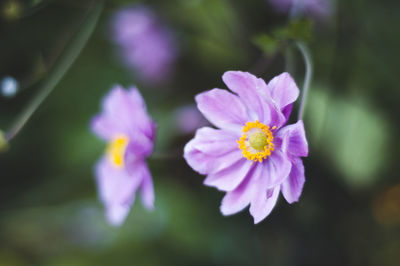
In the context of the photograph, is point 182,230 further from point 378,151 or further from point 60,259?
point 378,151

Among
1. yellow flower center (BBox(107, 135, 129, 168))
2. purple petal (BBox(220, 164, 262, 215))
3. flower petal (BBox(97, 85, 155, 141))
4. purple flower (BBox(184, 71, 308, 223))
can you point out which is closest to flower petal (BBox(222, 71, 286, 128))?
purple flower (BBox(184, 71, 308, 223))

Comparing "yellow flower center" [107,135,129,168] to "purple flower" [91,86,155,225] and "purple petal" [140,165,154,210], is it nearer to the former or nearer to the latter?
"purple flower" [91,86,155,225]

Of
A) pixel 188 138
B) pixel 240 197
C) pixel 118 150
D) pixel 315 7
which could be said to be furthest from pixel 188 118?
pixel 240 197

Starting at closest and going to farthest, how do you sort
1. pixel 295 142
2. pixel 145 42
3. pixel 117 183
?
pixel 295 142 → pixel 117 183 → pixel 145 42

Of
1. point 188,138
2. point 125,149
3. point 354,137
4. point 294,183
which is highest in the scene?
point 294,183


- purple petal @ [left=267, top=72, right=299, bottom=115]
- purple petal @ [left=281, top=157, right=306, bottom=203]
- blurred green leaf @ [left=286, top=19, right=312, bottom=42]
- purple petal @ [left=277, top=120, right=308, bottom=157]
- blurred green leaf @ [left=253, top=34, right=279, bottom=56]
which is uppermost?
blurred green leaf @ [left=286, top=19, right=312, bottom=42]

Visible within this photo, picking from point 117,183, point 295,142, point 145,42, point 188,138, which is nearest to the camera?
point 295,142

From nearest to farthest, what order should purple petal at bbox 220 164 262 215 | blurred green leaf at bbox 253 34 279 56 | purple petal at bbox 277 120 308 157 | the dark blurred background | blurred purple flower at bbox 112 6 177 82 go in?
1. purple petal at bbox 277 120 308 157
2. purple petal at bbox 220 164 262 215
3. blurred green leaf at bbox 253 34 279 56
4. the dark blurred background
5. blurred purple flower at bbox 112 6 177 82

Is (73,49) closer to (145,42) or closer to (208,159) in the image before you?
(145,42)

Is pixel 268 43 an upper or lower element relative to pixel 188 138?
upper
